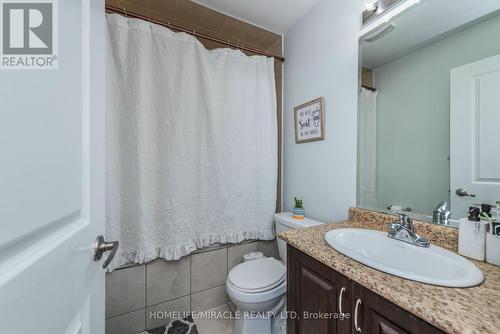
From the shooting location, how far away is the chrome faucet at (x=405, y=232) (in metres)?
0.81

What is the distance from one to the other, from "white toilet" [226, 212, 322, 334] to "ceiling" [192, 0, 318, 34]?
62.8 inches

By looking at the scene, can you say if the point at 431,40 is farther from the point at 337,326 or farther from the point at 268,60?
the point at 337,326

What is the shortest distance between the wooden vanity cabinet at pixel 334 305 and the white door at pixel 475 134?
0.59m

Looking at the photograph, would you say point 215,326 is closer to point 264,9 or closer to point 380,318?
point 380,318

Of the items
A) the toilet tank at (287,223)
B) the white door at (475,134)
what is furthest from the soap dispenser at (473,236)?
the toilet tank at (287,223)

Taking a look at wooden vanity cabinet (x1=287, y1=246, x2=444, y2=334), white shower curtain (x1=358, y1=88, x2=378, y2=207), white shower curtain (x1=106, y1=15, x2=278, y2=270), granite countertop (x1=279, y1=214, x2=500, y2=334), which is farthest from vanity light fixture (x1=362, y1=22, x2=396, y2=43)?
wooden vanity cabinet (x1=287, y1=246, x2=444, y2=334)

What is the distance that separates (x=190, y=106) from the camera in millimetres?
1454

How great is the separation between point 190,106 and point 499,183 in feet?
5.24

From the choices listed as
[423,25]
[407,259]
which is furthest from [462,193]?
[423,25]

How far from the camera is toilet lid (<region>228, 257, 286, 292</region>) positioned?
1.18m

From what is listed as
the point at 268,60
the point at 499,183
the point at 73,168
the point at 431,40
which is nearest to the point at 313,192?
the point at 499,183

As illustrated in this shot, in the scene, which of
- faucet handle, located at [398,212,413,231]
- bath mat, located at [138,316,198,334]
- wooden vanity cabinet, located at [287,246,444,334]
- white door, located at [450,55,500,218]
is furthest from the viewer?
bath mat, located at [138,316,198,334]

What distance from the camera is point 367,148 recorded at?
1194 millimetres

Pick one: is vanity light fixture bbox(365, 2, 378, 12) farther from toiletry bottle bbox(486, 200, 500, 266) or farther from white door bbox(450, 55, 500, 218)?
toiletry bottle bbox(486, 200, 500, 266)
